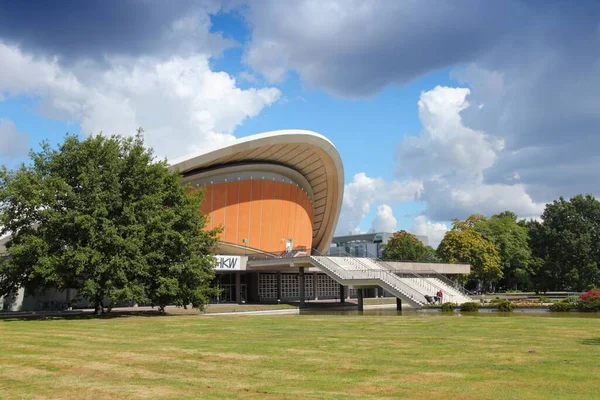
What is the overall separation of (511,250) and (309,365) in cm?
7319

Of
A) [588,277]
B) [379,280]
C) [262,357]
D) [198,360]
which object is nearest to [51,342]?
[198,360]

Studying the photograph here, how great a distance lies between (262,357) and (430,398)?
4901 millimetres

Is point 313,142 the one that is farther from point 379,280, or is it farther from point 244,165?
point 379,280

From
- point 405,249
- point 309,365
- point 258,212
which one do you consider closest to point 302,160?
point 258,212

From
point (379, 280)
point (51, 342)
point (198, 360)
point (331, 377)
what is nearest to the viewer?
point (331, 377)

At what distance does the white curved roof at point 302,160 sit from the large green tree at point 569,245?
29.4m

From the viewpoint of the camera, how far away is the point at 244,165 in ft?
163

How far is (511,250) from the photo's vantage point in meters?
77.2

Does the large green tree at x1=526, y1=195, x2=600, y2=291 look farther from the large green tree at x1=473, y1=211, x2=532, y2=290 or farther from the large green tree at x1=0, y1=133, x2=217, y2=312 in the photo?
the large green tree at x1=0, y1=133, x2=217, y2=312

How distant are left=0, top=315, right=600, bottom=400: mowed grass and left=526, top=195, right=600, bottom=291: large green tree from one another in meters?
58.4

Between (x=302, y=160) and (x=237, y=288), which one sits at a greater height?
(x=302, y=160)

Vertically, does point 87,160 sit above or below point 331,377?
above

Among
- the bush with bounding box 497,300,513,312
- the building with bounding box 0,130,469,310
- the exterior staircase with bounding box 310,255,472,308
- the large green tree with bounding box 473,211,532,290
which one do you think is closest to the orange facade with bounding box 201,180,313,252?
the building with bounding box 0,130,469,310

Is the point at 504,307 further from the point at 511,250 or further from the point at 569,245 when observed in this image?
the point at 511,250
